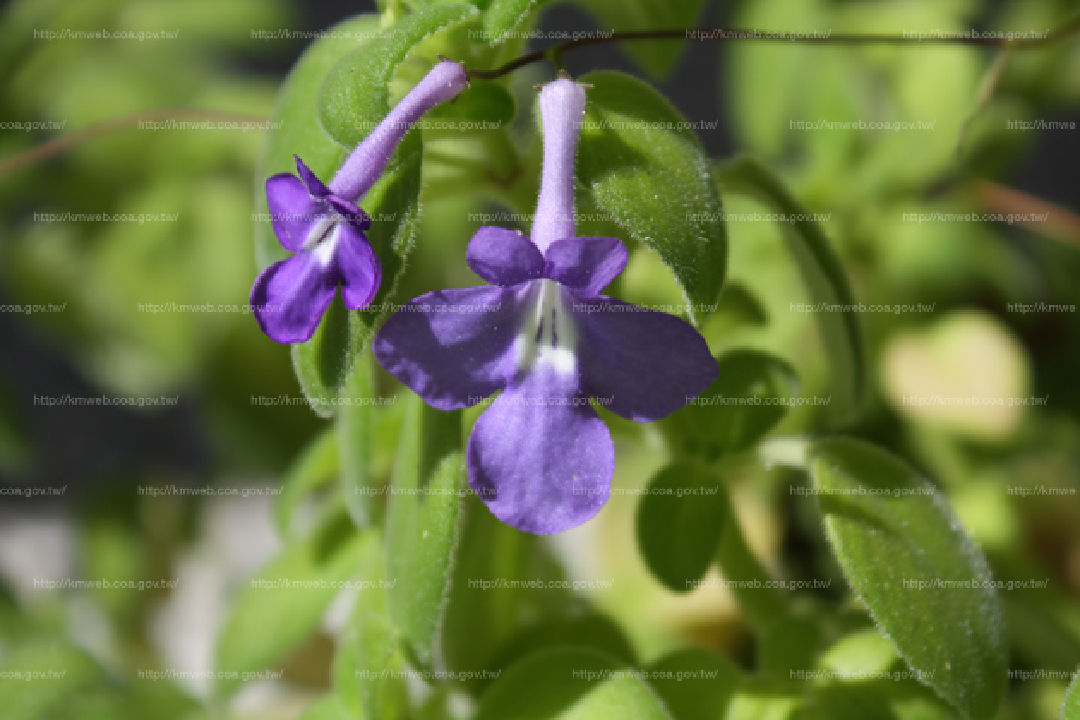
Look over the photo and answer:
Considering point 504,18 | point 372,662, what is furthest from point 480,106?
point 372,662

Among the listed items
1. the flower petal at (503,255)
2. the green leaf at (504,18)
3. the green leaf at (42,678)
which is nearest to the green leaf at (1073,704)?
the flower petal at (503,255)

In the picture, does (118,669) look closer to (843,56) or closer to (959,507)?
(959,507)

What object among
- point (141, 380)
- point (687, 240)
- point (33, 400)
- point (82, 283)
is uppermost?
point (687, 240)

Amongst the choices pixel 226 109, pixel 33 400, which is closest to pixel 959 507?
pixel 226 109

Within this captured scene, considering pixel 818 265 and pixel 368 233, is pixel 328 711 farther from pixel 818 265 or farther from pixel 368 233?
pixel 818 265

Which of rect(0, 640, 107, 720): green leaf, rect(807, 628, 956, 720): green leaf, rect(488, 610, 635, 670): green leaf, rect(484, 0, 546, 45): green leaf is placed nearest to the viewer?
rect(484, 0, 546, 45): green leaf

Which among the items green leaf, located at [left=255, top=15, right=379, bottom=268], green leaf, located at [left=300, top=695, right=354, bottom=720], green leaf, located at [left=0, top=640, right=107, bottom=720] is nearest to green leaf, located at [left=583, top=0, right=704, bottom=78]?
green leaf, located at [left=255, top=15, right=379, bottom=268]

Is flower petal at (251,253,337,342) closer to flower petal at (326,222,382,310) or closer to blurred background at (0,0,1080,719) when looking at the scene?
flower petal at (326,222,382,310)
